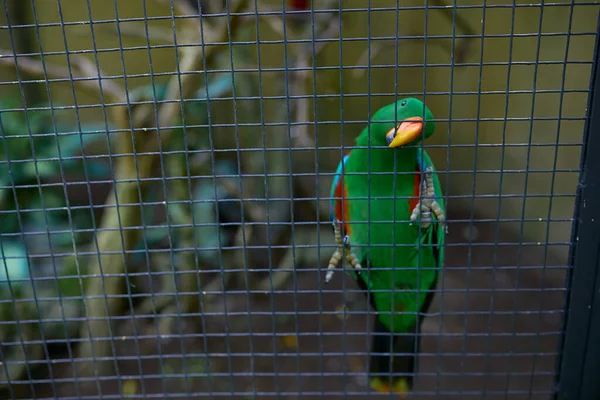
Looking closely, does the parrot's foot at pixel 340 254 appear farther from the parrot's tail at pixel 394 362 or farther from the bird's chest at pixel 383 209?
the parrot's tail at pixel 394 362

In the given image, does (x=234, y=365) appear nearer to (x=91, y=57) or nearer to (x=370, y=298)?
(x=370, y=298)

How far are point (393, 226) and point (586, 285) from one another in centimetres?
44

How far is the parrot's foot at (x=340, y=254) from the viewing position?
140 centimetres

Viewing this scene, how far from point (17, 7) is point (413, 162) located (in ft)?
7.77

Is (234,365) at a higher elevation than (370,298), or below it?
below

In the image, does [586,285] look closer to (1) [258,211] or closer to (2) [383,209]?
(2) [383,209]

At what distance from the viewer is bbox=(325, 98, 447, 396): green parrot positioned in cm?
132

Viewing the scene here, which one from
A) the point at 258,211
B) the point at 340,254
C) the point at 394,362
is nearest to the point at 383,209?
the point at 340,254

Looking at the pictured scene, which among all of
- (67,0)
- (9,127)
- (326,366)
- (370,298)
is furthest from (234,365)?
(67,0)

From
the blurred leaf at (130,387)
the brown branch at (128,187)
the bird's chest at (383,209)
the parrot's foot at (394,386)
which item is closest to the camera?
the bird's chest at (383,209)

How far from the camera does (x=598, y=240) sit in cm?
124

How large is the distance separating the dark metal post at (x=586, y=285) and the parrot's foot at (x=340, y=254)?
500 mm

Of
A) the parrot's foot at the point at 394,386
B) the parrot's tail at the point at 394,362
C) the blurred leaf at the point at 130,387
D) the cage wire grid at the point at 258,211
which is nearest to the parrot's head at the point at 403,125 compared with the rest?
the cage wire grid at the point at 258,211

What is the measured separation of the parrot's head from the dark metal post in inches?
12.7
